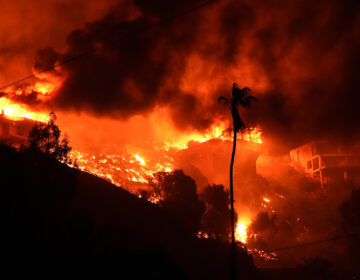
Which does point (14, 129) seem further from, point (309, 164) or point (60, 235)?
point (309, 164)

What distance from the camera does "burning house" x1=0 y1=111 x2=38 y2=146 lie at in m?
57.3

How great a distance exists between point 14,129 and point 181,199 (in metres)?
33.8

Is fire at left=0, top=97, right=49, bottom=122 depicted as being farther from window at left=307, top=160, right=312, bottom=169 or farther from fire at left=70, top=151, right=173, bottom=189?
window at left=307, top=160, right=312, bottom=169

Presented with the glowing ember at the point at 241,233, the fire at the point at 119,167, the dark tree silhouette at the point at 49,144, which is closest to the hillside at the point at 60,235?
the dark tree silhouette at the point at 49,144

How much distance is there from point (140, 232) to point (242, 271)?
13.9 metres

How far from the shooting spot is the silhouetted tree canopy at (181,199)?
45.8 meters

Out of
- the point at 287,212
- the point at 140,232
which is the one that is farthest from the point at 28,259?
the point at 287,212

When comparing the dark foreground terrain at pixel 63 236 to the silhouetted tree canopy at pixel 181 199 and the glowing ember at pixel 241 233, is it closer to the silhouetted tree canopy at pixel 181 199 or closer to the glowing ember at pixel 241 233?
the silhouetted tree canopy at pixel 181 199

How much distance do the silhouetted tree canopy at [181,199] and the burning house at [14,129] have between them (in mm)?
26465

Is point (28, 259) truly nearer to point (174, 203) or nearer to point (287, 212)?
point (174, 203)

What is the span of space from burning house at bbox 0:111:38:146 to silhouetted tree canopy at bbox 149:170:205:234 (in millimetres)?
26465

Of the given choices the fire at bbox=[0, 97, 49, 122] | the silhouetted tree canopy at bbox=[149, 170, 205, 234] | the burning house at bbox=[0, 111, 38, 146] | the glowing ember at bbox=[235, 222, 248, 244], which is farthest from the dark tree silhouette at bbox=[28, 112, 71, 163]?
the glowing ember at bbox=[235, 222, 248, 244]

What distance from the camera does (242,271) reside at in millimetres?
39938

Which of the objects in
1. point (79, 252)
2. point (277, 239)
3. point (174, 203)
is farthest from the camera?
point (277, 239)
